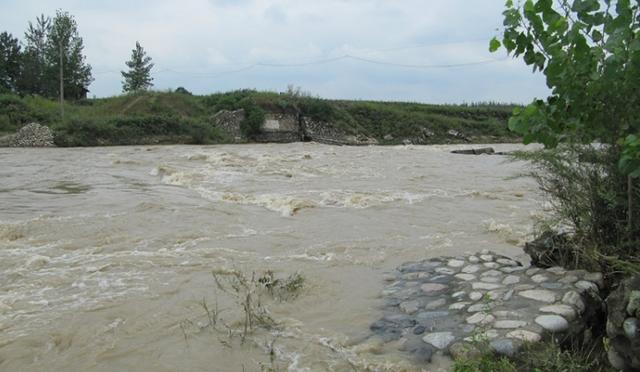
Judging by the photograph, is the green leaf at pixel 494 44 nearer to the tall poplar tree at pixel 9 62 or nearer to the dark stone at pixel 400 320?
the dark stone at pixel 400 320

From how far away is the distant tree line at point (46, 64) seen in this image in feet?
166

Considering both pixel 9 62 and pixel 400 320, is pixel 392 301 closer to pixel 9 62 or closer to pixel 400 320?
pixel 400 320

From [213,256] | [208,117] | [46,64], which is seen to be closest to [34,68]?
[46,64]

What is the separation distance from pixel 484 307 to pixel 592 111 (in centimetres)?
167

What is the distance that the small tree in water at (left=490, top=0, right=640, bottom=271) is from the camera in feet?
10.5

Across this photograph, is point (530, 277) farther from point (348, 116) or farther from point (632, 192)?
point (348, 116)

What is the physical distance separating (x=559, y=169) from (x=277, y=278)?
9.83ft

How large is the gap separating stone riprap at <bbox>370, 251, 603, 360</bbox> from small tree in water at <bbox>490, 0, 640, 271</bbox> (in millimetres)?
425

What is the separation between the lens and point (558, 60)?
11.0 feet

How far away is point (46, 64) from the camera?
52281mm

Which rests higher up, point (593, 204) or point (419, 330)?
point (593, 204)

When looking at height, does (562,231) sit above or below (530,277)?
above

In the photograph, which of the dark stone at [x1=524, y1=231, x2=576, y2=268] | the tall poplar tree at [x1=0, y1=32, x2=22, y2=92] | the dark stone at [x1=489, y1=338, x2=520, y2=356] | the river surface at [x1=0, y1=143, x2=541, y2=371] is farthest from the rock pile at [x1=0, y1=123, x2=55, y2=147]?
the dark stone at [x1=489, y1=338, x2=520, y2=356]

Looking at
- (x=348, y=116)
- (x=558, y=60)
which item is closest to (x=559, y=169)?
(x=558, y=60)
